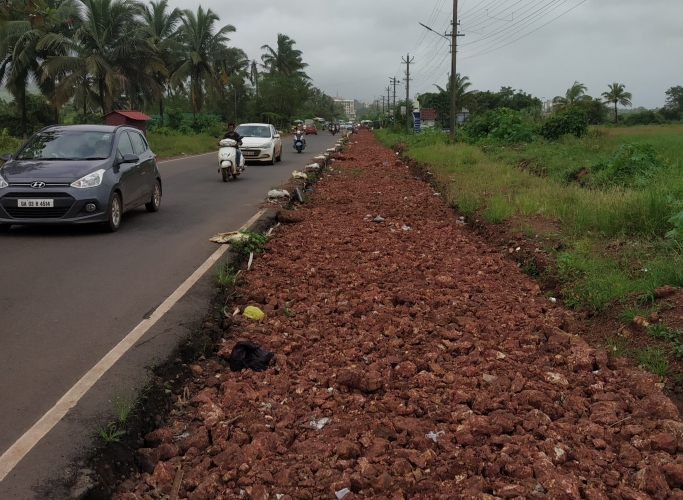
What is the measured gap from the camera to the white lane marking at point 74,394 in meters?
3.06

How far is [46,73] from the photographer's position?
3391cm

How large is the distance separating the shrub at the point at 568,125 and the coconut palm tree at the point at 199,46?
31900 millimetres

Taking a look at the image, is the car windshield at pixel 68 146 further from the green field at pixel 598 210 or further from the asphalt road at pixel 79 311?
the green field at pixel 598 210

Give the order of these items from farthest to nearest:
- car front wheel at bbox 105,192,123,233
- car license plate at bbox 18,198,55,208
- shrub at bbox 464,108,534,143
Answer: shrub at bbox 464,108,534,143 < car front wheel at bbox 105,192,123,233 < car license plate at bbox 18,198,55,208

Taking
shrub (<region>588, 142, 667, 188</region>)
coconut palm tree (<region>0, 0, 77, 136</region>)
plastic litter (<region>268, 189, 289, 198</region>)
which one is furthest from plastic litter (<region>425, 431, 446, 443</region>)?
coconut palm tree (<region>0, 0, 77, 136</region>)

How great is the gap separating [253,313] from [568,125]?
25760 mm

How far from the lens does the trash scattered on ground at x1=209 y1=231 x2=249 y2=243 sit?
26.9ft

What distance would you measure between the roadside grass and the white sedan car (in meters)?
5.67

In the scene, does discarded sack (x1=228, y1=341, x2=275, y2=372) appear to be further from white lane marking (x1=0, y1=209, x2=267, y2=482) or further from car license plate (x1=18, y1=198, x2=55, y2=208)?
car license plate (x1=18, y1=198, x2=55, y2=208)

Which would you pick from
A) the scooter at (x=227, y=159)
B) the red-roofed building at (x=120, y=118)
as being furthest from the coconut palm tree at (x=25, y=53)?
the scooter at (x=227, y=159)

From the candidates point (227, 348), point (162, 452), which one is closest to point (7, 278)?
point (227, 348)

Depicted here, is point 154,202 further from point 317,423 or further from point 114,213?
point 317,423

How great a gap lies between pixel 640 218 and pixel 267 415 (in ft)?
18.8

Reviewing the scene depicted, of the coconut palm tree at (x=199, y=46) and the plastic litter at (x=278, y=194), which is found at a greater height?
the coconut palm tree at (x=199, y=46)
